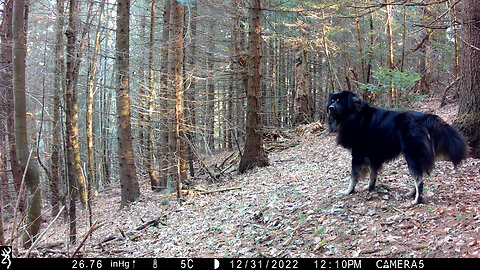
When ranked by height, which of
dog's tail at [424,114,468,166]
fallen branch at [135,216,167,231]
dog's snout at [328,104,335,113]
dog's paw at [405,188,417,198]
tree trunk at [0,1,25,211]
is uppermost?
tree trunk at [0,1,25,211]

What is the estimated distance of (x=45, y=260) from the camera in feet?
14.9

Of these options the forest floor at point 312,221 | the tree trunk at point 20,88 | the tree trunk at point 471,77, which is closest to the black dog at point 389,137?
the forest floor at point 312,221

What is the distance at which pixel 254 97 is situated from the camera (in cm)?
1028

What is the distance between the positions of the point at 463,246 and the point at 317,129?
479 inches

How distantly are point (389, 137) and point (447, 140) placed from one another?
0.78 metres

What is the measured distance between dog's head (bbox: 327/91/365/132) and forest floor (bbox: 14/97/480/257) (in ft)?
4.64

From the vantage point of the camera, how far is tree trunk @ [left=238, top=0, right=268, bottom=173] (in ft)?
32.9

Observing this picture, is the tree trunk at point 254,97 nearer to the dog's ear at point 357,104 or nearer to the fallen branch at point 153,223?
the fallen branch at point 153,223

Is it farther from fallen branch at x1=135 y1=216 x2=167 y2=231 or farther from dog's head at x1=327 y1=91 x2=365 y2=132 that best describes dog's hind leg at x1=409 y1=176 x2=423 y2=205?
fallen branch at x1=135 y1=216 x2=167 y2=231

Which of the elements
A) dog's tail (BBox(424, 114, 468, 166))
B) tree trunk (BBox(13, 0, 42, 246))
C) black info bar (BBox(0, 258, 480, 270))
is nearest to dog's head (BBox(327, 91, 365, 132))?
dog's tail (BBox(424, 114, 468, 166))

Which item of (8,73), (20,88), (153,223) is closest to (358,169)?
(153,223)

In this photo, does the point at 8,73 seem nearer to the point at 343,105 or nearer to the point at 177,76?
the point at 177,76

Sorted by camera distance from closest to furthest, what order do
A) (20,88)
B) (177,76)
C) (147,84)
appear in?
1. (20,88)
2. (177,76)
3. (147,84)

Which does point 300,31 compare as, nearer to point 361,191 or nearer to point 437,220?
point 361,191
